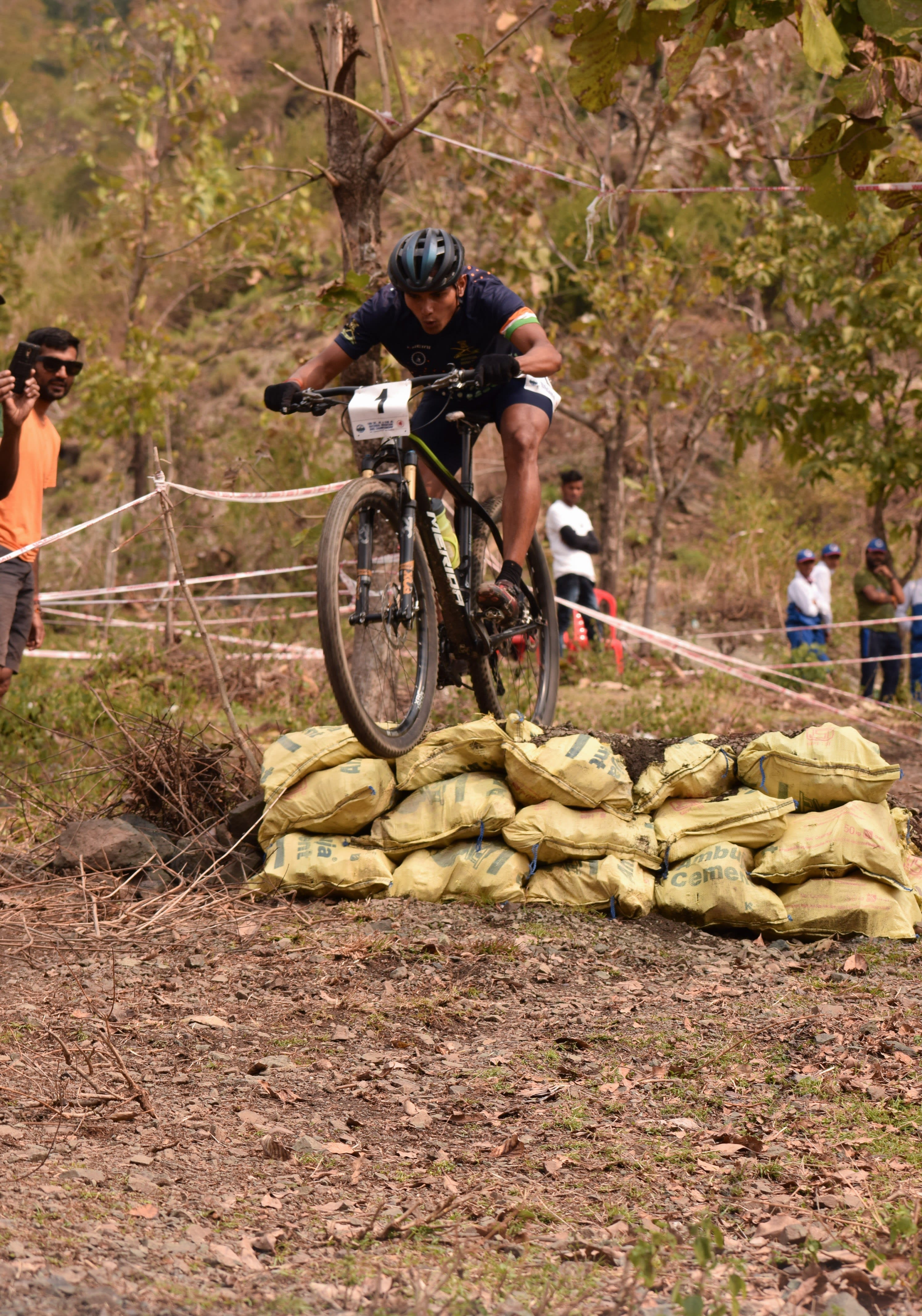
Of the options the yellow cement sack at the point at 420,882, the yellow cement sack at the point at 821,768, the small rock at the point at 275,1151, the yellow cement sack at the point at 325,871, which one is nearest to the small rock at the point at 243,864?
the yellow cement sack at the point at 325,871

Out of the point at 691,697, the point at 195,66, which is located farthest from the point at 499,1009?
the point at 195,66

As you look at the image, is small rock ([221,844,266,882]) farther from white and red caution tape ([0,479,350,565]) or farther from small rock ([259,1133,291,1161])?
small rock ([259,1133,291,1161])

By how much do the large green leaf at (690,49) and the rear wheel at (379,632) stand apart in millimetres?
1681

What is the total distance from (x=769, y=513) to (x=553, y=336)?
6.53 metres

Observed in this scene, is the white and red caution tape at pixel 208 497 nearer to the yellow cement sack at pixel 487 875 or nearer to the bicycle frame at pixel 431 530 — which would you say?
the bicycle frame at pixel 431 530

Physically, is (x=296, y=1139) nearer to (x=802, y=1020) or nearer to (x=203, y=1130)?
(x=203, y=1130)

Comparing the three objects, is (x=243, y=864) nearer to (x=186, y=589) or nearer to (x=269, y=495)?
(x=186, y=589)

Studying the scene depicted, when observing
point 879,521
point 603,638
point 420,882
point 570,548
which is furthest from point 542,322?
point 420,882

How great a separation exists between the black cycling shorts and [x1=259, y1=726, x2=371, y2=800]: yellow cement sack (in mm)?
1173

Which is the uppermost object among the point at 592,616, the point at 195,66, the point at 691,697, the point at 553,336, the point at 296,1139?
the point at 195,66

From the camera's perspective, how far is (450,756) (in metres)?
5.02

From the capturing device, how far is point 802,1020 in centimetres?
367

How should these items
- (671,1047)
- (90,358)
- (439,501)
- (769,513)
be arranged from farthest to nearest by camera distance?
(769,513)
(90,358)
(439,501)
(671,1047)

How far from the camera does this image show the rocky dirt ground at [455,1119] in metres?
2.22
